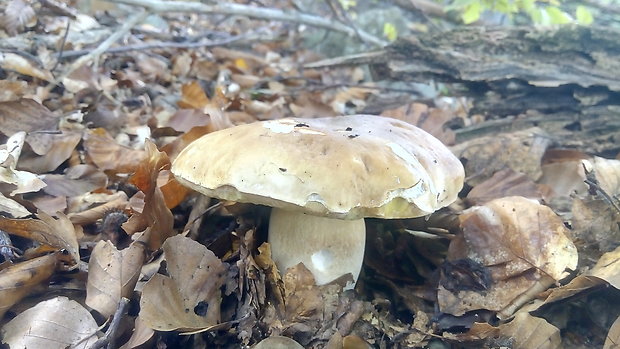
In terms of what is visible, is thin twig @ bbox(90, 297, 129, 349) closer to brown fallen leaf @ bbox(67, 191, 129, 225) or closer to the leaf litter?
the leaf litter

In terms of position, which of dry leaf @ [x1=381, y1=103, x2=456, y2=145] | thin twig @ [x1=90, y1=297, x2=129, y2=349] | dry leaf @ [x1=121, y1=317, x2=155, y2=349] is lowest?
dry leaf @ [x1=381, y1=103, x2=456, y2=145]

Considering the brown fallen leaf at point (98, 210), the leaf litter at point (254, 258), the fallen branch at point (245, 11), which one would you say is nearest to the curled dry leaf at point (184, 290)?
the leaf litter at point (254, 258)

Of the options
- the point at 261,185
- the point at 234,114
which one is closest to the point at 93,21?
the point at 234,114

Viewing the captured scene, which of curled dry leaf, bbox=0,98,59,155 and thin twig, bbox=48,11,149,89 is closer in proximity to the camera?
curled dry leaf, bbox=0,98,59,155

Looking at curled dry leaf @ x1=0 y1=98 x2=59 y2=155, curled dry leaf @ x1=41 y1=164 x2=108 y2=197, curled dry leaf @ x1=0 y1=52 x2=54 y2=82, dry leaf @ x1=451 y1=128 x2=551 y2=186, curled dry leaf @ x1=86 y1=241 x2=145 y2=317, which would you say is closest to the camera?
curled dry leaf @ x1=86 y1=241 x2=145 y2=317

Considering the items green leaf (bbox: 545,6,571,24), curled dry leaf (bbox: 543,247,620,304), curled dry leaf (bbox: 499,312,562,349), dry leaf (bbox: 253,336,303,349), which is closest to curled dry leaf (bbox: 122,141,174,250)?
dry leaf (bbox: 253,336,303,349)

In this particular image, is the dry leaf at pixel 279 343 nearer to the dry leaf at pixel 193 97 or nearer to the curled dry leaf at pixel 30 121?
the curled dry leaf at pixel 30 121

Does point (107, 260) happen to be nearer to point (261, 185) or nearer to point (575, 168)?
point (261, 185)
